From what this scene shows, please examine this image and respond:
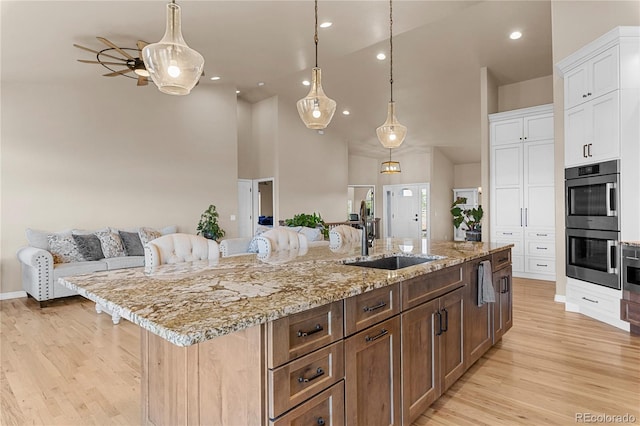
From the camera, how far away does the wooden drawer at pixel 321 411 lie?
1.24m

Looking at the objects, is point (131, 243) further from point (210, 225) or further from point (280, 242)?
point (280, 242)

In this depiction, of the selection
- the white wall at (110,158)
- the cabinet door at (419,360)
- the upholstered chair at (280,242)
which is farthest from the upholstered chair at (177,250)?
the white wall at (110,158)

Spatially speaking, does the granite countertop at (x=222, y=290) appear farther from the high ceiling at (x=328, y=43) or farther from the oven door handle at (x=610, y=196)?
the high ceiling at (x=328, y=43)

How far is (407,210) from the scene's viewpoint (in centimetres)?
1168

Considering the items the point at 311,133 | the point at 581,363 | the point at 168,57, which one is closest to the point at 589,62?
the point at 581,363

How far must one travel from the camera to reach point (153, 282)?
1644 millimetres

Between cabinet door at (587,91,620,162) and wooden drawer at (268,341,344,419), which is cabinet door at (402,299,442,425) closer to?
wooden drawer at (268,341,344,419)

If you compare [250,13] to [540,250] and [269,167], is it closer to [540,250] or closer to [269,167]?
[269,167]

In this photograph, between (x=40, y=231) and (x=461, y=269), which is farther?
(x=40, y=231)

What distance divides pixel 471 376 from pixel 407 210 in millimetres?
9308

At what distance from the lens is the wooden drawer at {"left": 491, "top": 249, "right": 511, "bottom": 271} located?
116 inches

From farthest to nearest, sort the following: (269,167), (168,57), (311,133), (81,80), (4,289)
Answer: (311,133), (269,167), (81,80), (4,289), (168,57)

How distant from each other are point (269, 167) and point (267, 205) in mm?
1636

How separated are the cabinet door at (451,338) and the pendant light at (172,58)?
2250 millimetres
